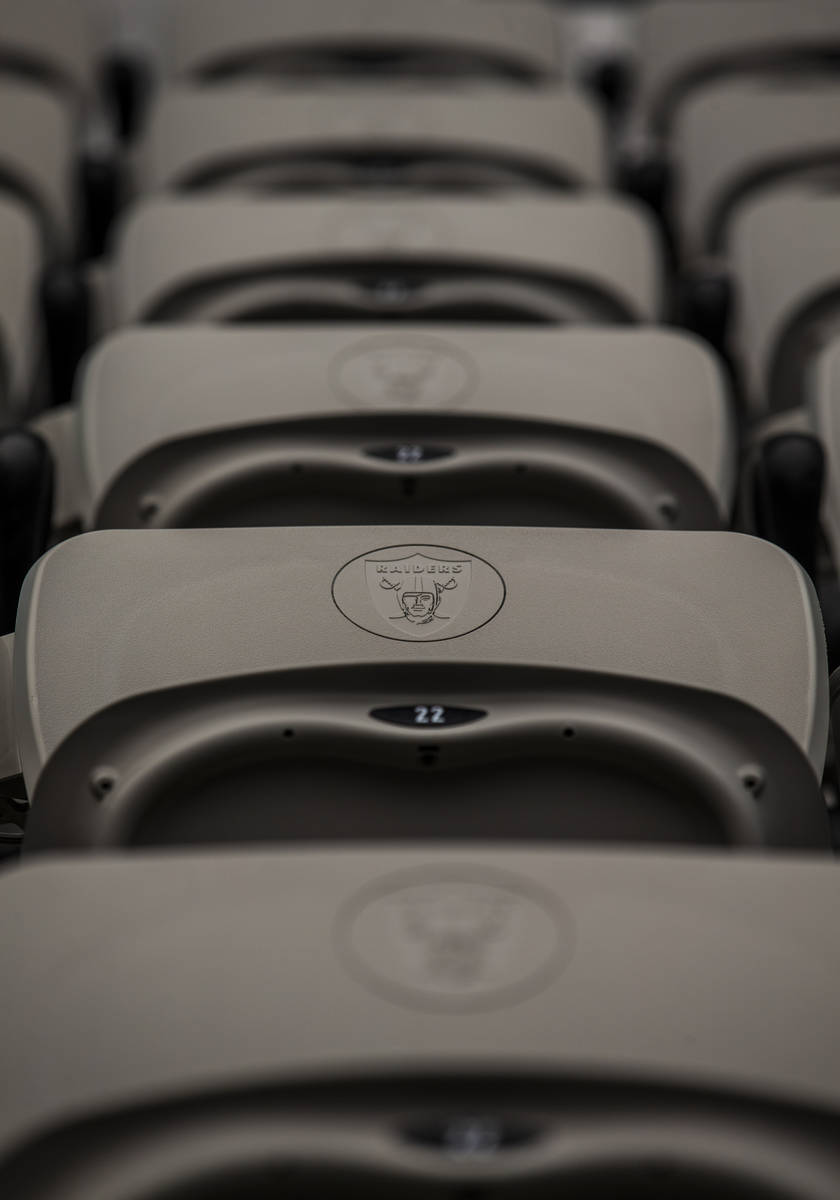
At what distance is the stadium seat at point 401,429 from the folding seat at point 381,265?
26 cm

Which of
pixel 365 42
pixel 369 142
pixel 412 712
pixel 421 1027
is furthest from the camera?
pixel 365 42

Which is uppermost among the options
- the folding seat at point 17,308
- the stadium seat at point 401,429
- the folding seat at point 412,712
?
the folding seat at point 17,308

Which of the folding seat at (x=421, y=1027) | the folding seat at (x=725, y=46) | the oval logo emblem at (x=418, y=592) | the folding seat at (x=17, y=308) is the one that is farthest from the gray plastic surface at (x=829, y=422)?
the folding seat at (x=725, y=46)

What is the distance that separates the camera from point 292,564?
1.21 metres

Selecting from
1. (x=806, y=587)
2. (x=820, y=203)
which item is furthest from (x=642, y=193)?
(x=806, y=587)

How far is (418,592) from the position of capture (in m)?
1.18

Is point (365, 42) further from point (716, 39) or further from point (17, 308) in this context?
point (17, 308)

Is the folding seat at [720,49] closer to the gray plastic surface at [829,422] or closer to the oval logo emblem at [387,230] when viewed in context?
the oval logo emblem at [387,230]

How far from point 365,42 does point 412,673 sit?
6.40 feet

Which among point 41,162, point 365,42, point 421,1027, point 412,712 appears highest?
point 365,42

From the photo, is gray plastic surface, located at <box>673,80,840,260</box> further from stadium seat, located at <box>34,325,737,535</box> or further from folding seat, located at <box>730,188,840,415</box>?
stadium seat, located at <box>34,325,737,535</box>

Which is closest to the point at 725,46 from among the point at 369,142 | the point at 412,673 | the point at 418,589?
the point at 369,142

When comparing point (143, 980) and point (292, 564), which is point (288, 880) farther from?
point (292, 564)

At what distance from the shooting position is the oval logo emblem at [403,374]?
152 centimetres
